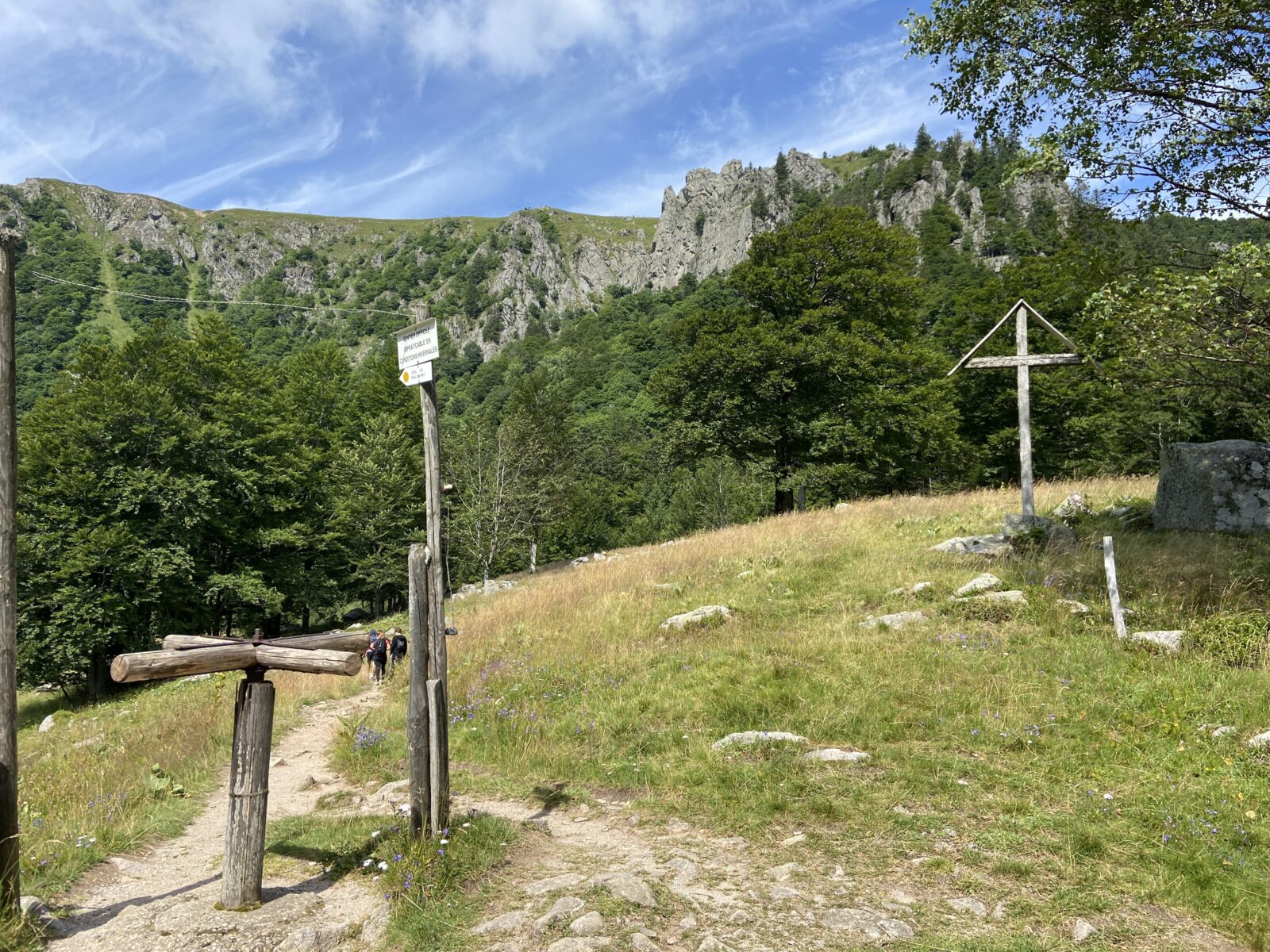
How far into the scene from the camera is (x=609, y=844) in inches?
237

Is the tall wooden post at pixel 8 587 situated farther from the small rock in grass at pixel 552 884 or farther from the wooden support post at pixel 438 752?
the small rock in grass at pixel 552 884

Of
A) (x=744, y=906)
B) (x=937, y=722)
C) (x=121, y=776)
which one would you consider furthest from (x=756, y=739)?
(x=121, y=776)

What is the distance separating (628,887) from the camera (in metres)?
4.89

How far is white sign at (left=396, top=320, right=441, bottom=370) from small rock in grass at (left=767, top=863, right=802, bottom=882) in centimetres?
498

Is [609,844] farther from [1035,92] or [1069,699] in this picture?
[1035,92]

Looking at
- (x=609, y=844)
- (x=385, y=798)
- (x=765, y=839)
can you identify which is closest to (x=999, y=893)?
(x=765, y=839)

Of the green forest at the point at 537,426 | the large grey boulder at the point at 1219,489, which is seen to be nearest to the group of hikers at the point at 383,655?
the green forest at the point at 537,426

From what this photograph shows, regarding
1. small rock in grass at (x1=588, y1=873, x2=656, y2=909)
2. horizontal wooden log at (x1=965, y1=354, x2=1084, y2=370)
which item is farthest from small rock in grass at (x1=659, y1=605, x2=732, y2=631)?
horizontal wooden log at (x1=965, y1=354, x2=1084, y2=370)

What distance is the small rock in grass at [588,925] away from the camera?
439 centimetres

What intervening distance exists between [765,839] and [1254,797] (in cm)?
392

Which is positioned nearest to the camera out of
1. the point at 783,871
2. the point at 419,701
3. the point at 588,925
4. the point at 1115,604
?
the point at 588,925

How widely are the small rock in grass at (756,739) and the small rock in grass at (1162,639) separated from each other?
4.57m

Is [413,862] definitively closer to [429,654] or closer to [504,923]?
[504,923]

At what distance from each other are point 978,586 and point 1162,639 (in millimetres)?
2713
